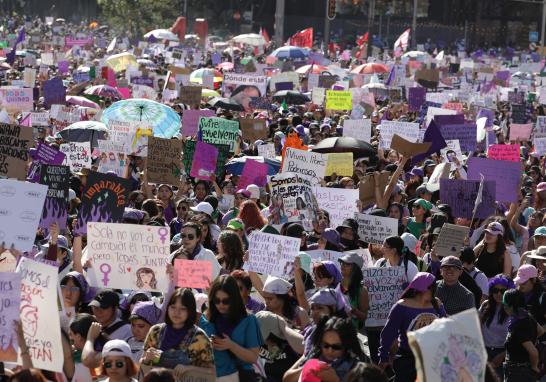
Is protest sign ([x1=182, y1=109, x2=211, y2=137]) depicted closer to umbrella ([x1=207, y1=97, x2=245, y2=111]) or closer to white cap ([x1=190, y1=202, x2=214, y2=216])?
umbrella ([x1=207, y1=97, x2=245, y2=111])

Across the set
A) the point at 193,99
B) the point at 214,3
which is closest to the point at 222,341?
the point at 193,99

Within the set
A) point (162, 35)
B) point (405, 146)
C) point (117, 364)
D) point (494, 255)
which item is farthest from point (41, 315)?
point (162, 35)

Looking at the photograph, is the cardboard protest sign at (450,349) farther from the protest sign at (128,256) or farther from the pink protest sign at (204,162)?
the pink protest sign at (204,162)

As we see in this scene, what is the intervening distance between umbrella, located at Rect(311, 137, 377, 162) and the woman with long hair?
10.4 m

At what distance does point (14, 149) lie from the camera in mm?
13117

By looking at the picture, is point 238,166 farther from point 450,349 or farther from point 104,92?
point 104,92

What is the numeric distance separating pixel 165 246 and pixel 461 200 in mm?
4743

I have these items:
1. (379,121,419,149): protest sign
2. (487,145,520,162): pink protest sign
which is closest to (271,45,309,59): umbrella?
(379,121,419,149): protest sign

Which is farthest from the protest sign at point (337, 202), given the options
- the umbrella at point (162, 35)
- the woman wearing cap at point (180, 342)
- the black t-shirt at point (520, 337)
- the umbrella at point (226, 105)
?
the umbrella at point (162, 35)

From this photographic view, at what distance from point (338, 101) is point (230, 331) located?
1908 centimetres

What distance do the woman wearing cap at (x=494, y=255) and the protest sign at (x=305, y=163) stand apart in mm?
3253

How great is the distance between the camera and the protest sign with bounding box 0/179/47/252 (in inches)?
367

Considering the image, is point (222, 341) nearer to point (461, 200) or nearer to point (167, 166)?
point (461, 200)

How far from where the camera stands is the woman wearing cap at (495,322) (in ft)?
→ 29.7
